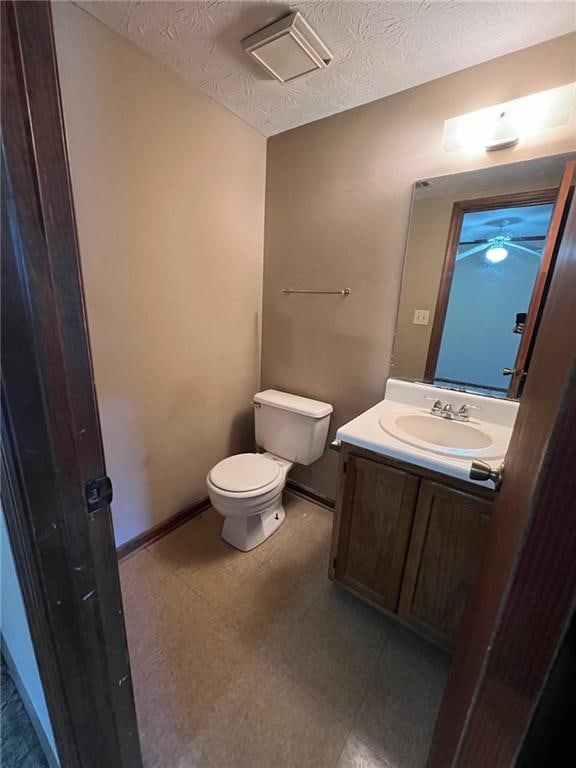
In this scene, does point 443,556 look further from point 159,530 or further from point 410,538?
point 159,530

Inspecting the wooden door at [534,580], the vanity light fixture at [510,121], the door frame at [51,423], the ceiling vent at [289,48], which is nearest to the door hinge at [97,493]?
the door frame at [51,423]

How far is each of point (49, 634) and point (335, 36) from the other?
193 cm

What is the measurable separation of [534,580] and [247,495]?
1.29 m

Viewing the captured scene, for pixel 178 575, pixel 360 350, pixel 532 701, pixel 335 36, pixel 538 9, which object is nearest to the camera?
pixel 532 701

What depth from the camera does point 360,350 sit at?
1777mm

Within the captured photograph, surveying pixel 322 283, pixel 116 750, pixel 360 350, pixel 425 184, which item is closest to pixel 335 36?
pixel 425 184

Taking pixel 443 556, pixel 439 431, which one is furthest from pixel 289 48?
pixel 443 556

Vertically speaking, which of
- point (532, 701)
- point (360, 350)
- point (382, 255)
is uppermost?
point (382, 255)

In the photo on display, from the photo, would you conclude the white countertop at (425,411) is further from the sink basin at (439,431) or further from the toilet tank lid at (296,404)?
the toilet tank lid at (296,404)

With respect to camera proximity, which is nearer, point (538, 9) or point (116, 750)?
point (116, 750)

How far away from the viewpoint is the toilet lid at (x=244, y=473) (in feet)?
5.11

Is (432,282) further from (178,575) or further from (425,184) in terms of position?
(178,575)

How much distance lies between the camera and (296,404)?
6.15 feet

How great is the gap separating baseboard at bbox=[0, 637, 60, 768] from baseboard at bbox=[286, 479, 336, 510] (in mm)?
1507
